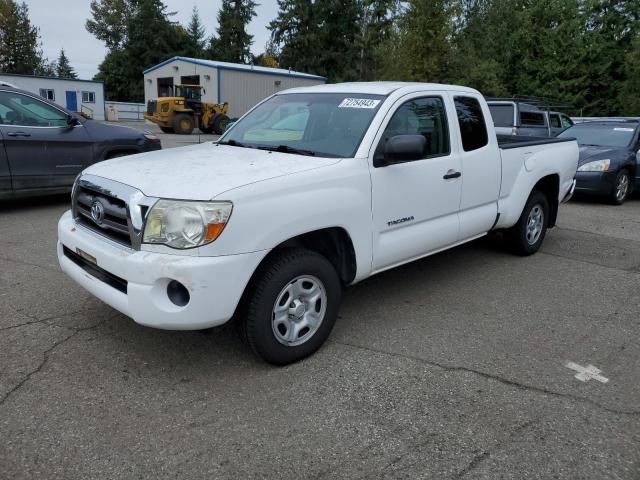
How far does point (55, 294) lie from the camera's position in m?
4.57

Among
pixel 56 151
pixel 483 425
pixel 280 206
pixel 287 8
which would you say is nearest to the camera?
pixel 483 425

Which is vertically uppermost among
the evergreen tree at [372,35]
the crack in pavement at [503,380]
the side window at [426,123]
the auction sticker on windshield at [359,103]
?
the evergreen tree at [372,35]

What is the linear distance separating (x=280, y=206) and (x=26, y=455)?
70.3 inches

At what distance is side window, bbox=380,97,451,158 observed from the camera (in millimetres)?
4172

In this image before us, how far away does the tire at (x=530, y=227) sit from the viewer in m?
5.91

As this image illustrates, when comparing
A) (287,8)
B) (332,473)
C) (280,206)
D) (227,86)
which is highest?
(287,8)

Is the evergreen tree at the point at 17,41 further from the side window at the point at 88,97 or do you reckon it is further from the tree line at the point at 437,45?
the side window at the point at 88,97

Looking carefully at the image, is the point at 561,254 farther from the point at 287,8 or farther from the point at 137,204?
the point at 287,8

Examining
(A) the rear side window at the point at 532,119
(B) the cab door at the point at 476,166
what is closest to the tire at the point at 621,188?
(A) the rear side window at the point at 532,119

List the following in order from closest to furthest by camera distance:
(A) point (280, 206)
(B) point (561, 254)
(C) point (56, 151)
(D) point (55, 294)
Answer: (A) point (280, 206)
(D) point (55, 294)
(B) point (561, 254)
(C) point (56, 151)

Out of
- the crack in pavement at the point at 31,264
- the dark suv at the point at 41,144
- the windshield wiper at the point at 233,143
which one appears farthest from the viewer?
the dark suv at the point at 41,144

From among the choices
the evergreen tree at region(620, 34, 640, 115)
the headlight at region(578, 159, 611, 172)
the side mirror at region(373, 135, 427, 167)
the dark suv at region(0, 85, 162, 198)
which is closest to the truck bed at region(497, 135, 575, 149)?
the side mirror at region(373, 135, 427, 167)

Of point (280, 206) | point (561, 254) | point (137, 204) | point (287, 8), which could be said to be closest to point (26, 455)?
point (137, 204)

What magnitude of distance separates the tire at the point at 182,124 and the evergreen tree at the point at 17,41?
161 ft
